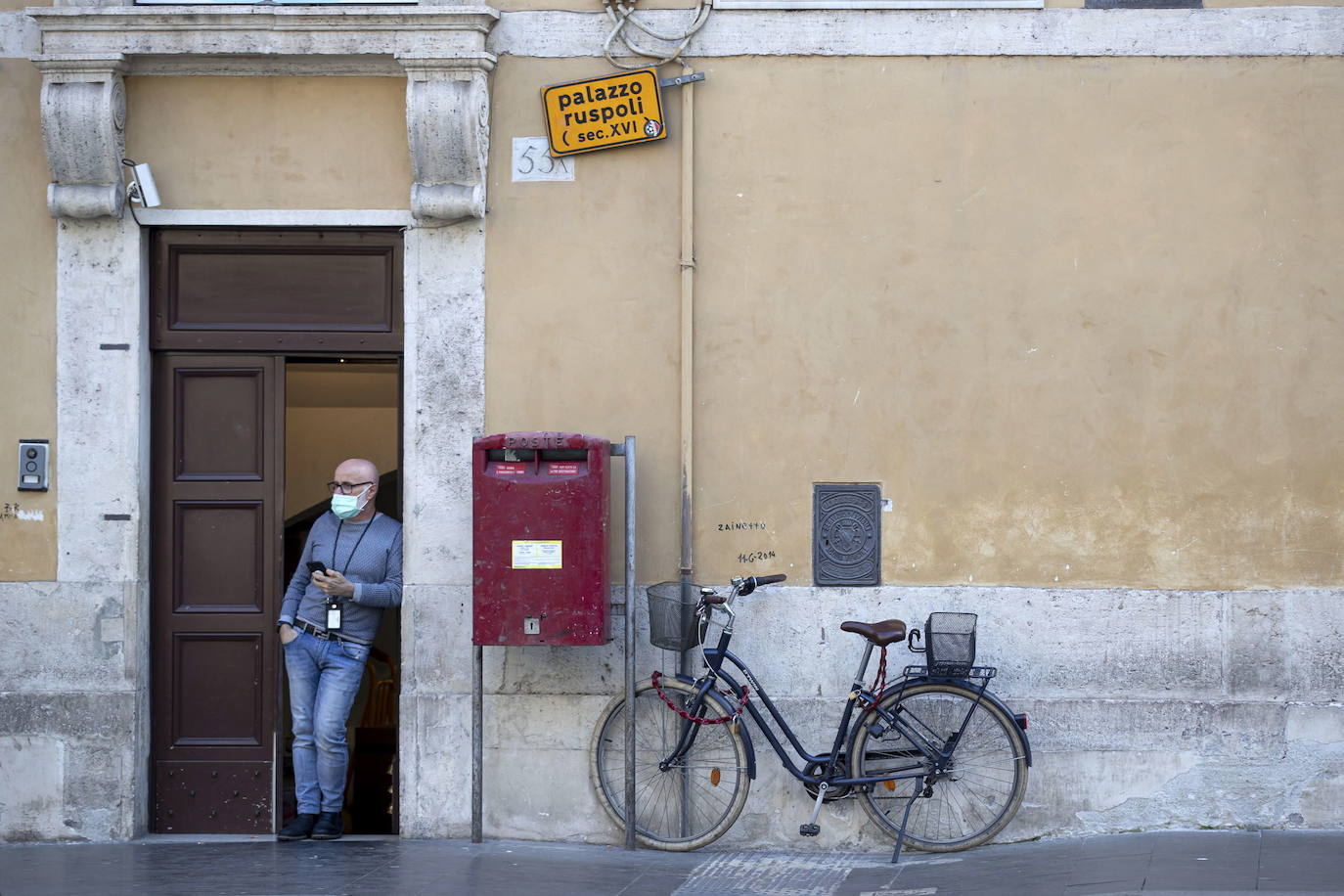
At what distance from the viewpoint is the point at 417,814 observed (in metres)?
7.67

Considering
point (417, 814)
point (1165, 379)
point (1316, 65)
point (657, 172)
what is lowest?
point (417, 814)

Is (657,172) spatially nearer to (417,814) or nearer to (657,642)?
(657,642)

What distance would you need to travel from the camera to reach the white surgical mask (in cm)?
769

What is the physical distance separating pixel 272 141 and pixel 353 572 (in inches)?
87.2

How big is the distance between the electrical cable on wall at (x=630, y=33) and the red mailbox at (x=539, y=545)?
196cm

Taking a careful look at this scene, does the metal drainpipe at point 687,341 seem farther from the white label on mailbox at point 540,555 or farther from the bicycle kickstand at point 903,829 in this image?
the bicycle kickstand at point 903,829

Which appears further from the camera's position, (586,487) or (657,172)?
(657,172)

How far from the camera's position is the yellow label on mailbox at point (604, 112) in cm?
761

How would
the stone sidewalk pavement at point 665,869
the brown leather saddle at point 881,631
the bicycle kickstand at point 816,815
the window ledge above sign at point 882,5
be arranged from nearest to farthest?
the stone sidewalk pavement at point 665,869, the brown leather saddle at point 881,631, the bicycle kickstand at point 816,815, the window ledge above sign at point 882,5

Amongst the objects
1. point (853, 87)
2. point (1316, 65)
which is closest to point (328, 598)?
point (853, 87)

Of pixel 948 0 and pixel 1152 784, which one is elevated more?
pixel 948 0

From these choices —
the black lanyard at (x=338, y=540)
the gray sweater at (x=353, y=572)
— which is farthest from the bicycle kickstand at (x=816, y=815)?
the black lanyard at (x=338, y=540)

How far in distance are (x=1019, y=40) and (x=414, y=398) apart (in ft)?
11.4

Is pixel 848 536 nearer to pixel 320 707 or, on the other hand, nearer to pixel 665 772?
pixel 665 772
